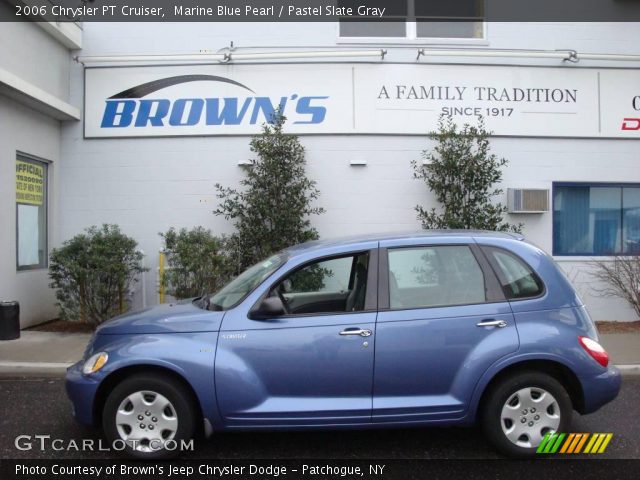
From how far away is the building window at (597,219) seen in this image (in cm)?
1008

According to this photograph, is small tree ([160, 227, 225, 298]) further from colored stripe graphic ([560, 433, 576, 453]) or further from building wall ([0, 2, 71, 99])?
colored stripe graphic ([560, 433, 576, 453])

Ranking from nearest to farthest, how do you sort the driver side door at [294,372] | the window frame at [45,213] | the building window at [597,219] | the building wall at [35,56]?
the driver side door at [294,372] < the building wall at [35,56] < the window frame at [45,213] < the building window at [597,219]

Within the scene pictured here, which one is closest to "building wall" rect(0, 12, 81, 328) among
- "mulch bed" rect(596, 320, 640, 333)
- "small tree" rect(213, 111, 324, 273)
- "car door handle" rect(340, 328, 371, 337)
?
"small tree" rect(213, 111, 324, 273)

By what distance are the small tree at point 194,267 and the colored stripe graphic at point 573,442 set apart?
18.6ft

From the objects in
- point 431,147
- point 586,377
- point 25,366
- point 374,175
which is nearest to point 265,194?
point 374,175

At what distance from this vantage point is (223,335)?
13.5 feet

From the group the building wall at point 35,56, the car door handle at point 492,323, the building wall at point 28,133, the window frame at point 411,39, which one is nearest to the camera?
the car door handle at point 492,323

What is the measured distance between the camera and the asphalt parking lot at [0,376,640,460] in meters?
4.35

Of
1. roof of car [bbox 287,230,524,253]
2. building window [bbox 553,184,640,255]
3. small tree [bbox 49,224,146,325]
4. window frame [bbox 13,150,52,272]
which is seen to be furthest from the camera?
building window [bbox 553,184,640,255]

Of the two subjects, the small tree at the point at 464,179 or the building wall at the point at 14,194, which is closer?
the building wall at the point at 14,194

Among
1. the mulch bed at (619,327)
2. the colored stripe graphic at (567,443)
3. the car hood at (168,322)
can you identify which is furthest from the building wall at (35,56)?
the mulch bed at (619,327)

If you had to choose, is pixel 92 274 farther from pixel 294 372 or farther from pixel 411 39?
pixel 411 39

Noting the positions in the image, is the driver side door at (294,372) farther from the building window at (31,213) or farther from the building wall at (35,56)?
the building wall at (35,56)

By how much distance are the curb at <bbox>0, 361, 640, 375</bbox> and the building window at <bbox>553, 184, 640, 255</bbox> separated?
3.59m
